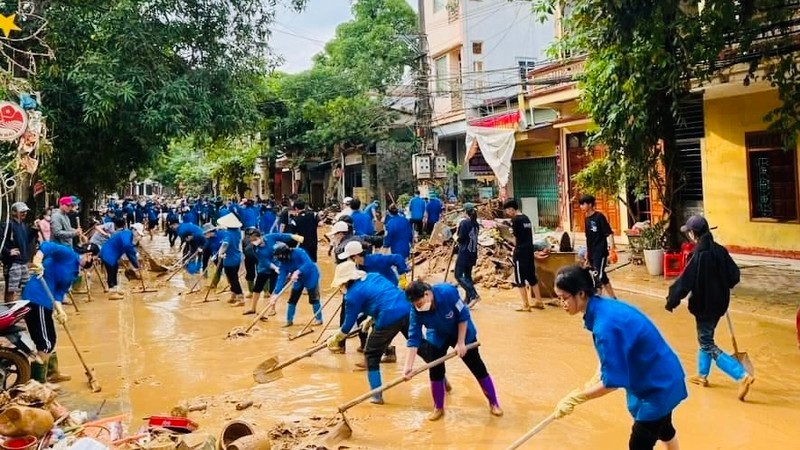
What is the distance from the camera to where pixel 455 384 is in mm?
6508

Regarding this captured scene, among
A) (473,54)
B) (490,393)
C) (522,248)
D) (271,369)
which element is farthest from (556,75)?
(490,393)

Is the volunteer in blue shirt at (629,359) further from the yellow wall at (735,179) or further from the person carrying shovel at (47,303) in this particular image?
the yellow wall at (735,179)

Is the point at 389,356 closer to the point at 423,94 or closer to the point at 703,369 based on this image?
the point at 703,369

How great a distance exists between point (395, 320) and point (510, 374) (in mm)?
1623

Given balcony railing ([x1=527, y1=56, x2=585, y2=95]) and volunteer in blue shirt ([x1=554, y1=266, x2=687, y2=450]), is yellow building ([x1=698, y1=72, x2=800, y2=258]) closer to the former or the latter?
balcony railing ([x1=527, y1=56, x2=585, y2=95])

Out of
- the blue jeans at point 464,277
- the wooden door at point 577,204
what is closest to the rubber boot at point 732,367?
the blue jeans at point 464,277

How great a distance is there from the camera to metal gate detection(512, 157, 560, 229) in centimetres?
1962

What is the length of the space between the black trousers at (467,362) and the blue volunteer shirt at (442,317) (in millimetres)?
78

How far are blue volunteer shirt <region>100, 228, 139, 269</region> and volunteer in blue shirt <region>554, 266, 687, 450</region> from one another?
11.1m

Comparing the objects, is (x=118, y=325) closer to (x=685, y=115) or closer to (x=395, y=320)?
(x=395, y=320)

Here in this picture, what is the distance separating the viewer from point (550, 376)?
21.8 ft

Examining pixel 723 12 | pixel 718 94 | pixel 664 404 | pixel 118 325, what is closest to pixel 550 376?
pixel 664 404

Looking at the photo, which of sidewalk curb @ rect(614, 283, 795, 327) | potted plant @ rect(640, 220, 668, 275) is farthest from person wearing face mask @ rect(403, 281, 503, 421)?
potted plant @ rect(640, 220, 668, 275)

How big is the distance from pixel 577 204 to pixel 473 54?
9246 mm
